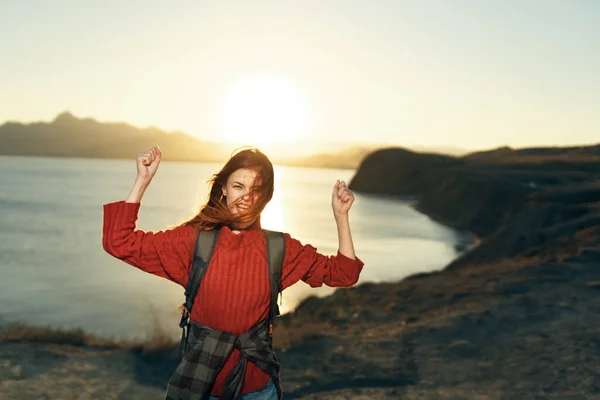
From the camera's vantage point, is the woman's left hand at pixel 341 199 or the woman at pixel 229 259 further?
the woman's left hand at pixel 341 199

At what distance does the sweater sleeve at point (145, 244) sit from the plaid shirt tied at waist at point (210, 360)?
1.07 feet

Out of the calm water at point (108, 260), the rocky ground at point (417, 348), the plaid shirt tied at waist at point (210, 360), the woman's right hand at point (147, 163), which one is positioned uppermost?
the woman's right hand at point (147, 163)

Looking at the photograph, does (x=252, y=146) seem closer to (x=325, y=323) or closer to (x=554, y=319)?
(x=554, y=319)

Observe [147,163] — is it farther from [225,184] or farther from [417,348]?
[417,348]

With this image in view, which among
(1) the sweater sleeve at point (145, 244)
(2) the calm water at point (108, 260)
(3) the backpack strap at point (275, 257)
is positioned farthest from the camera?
(2) the calm water at point (108, 260)

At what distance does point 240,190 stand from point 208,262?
43 cm

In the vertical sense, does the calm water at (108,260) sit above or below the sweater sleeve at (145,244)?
below

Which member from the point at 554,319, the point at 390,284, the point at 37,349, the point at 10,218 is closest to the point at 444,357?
the point at 554,319

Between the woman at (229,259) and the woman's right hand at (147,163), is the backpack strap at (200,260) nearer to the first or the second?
the woman at (229,259)

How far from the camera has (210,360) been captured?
117 inches

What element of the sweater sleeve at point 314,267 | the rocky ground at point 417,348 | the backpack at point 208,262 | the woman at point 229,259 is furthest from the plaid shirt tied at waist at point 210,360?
the rocky ground at point 417,348

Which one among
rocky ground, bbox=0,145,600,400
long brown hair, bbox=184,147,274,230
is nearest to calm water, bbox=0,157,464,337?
long brown hair, bbox=184,147,274,230

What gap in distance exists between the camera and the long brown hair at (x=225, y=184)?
10.1 feet

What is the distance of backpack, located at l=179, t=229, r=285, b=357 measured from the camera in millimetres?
2947
